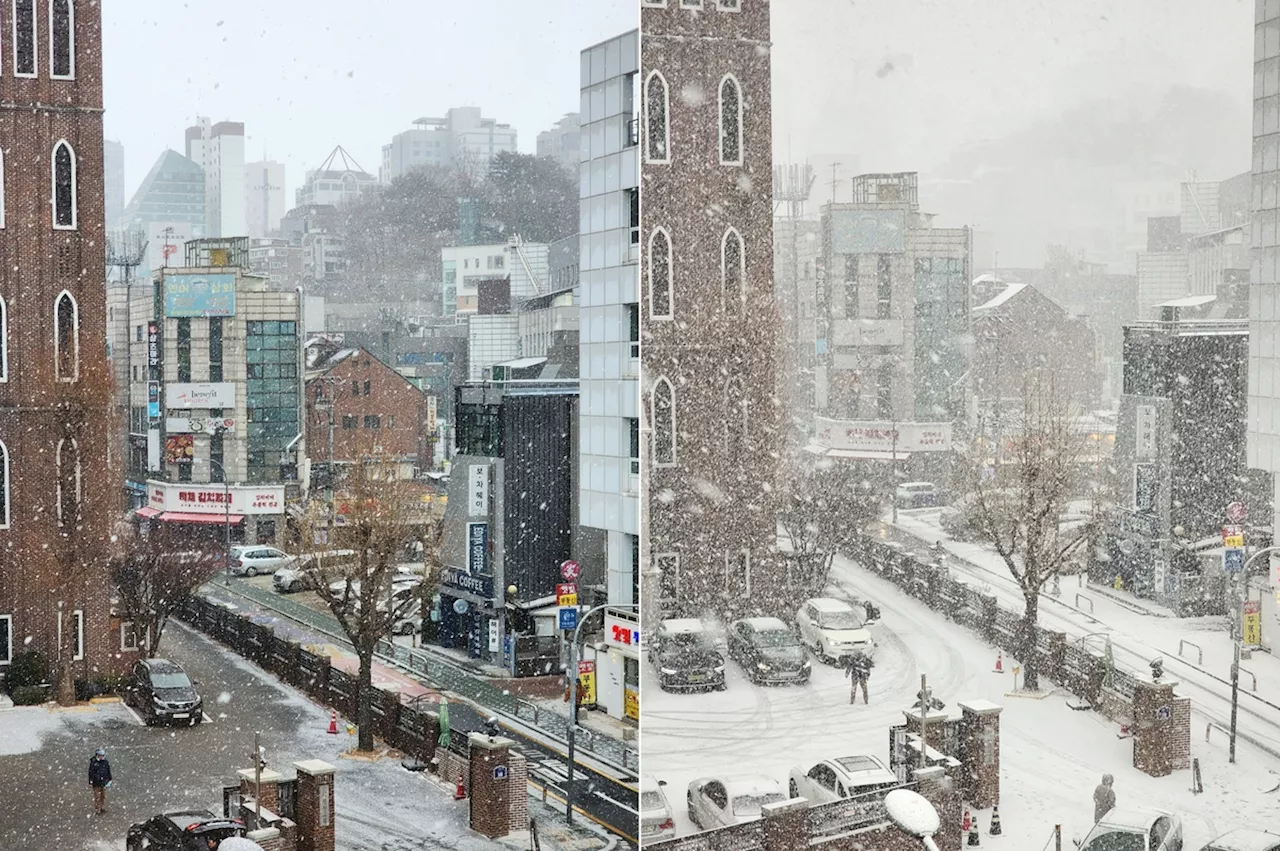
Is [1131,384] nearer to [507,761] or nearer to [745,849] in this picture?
[745,849]

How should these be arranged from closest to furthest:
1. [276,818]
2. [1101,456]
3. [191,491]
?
[191,491], [276,818], [1101,456]

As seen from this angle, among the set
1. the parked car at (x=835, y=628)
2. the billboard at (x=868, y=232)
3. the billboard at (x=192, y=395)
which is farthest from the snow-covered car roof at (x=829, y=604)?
the billboard at (x=192, y=395)

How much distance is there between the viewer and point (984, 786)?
491 centimetres

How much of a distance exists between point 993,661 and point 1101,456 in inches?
31.6

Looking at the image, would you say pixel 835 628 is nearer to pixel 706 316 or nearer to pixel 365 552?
pixel 706 316

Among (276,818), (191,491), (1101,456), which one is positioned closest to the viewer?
(191,491)

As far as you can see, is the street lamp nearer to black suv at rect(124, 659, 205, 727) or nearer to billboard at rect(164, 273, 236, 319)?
black suv at rect(124, 659, 205, 727)

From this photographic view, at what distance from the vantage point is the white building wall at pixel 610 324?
514 cm

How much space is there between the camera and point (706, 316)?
503 cm

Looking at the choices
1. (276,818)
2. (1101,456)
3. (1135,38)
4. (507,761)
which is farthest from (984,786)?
(1135,38)

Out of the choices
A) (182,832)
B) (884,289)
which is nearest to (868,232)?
(884,289)

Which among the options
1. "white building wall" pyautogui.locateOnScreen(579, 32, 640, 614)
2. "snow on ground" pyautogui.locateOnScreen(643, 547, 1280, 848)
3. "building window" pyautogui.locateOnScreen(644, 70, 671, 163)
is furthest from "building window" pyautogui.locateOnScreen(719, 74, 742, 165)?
"snow on ground" pyautogui.locateOnScreen(643, 547, 1280, 848)

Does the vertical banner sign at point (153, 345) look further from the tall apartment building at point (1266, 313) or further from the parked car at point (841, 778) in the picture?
the tall apartment building at point (1266, 313)

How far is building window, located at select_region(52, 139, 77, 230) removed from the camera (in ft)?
13.3
